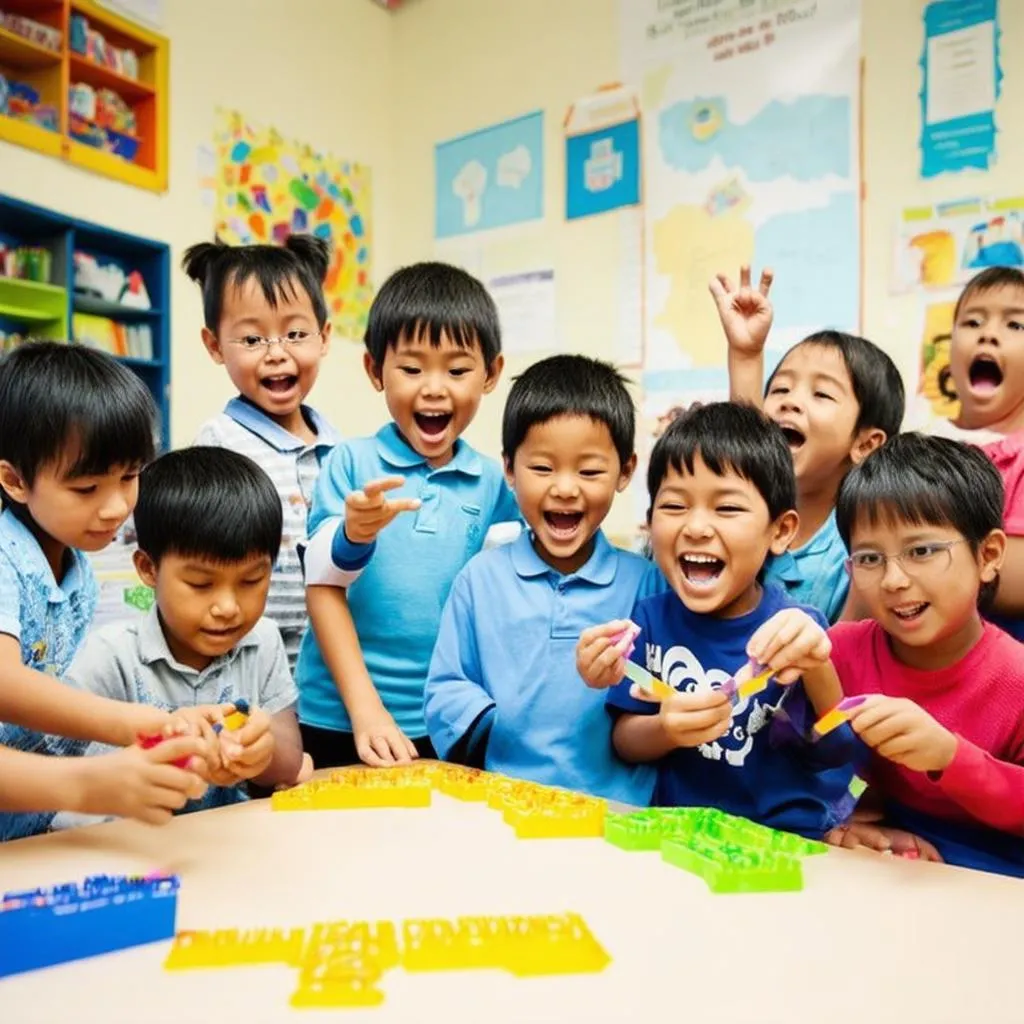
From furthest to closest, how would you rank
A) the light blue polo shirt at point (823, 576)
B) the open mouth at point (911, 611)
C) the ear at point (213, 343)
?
the ear at point (213, 343) → the light blue polo shirt at point (823, 576) → the open mouth at point (911, 611)

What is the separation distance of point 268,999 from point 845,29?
127 inches

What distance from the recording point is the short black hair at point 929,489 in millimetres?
1094

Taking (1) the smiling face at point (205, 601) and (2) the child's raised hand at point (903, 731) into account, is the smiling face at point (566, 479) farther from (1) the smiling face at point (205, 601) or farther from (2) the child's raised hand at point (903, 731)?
(2) the child's raised hand at point (903, 731)

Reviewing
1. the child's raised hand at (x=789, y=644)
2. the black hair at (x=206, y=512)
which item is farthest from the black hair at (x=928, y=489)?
the black hair at (x=206, y=512)

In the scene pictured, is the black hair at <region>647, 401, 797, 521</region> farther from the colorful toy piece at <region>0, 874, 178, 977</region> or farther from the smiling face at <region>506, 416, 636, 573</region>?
the colorful toy piece at <region>0, 874, 178, 977</region>

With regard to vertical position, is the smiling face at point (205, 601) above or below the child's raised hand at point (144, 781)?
above

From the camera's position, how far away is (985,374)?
1710 mm

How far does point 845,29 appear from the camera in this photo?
2.98m

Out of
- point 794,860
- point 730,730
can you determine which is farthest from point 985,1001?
point 730,730

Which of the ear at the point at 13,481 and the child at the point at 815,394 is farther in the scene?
the child at the point at 815,394

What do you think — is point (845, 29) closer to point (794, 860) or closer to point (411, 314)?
point (411, 314)

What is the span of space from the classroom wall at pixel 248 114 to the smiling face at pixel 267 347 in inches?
66.3

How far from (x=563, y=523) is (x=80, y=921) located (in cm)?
83

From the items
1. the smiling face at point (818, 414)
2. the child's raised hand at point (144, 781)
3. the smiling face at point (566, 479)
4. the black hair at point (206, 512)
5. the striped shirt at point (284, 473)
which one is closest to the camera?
the child's raised hand at point (144, 781)
